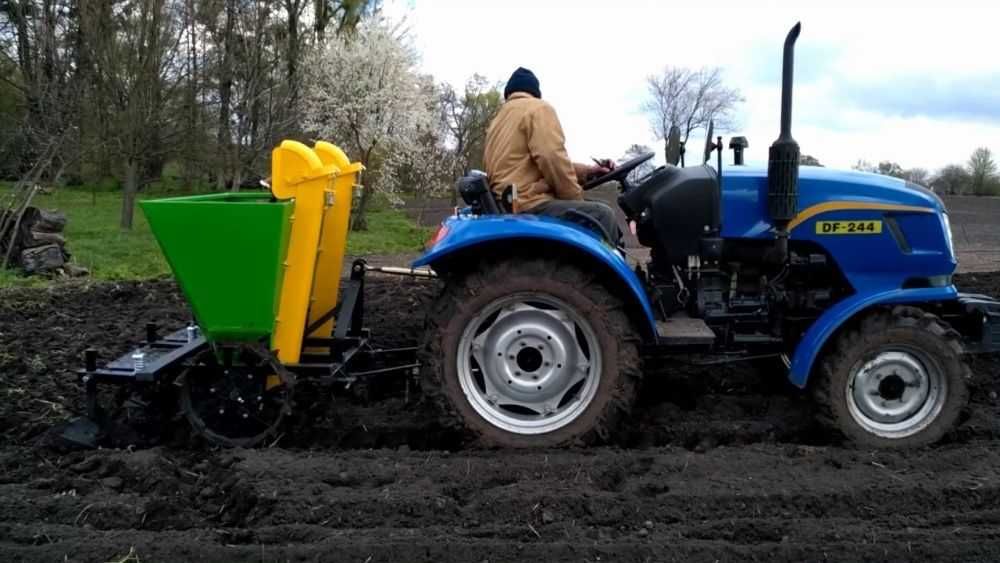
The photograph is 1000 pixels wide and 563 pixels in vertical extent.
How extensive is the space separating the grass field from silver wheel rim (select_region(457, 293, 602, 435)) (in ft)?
26.3

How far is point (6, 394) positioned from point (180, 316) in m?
2.47

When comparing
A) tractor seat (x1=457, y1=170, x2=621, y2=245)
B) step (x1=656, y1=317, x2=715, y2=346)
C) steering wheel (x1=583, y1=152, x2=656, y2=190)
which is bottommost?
step (x1=656, y1=317, x2=715, y2=346)

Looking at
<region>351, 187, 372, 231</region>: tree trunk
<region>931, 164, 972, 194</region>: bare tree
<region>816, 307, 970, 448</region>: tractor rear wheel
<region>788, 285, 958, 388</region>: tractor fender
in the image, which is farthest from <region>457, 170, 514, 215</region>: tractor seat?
<region>931, 164, 972, 194</region>: bare tree

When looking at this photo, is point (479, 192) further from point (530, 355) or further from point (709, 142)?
point (709, 142)

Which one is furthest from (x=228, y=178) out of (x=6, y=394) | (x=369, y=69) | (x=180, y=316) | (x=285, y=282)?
(x=285, y=282)

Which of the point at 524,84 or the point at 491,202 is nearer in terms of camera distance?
the point at 491,202

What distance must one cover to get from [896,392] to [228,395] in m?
3.45

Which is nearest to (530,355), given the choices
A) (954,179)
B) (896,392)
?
(896,392)

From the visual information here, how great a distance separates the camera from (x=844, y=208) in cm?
466

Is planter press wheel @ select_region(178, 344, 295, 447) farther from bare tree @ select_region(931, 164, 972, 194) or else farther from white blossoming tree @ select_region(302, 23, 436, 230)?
bare tree @ select_region(931, 164, 972, 194)

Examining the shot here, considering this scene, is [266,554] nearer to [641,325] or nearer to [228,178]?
[641,325]

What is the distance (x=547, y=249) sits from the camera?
173 inches

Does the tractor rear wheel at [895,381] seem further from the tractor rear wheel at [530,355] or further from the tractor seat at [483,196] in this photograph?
the tractor seat at [483,196]

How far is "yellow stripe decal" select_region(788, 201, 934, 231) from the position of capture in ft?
15.2
